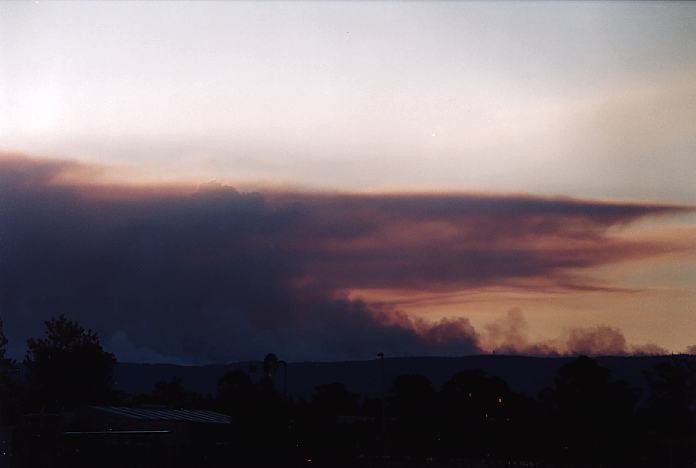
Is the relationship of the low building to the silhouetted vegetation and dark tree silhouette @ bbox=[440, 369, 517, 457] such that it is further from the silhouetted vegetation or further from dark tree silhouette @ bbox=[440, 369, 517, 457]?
dark tree silhouette @ bbox=[440, 369, 517, 457]

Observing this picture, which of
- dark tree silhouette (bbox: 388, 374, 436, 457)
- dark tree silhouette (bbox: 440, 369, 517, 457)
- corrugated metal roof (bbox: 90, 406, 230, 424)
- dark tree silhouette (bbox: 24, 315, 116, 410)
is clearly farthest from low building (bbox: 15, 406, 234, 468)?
dark tree silhouette (bbox: 24, 315, 116, 410)

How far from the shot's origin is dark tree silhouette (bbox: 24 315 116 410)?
446 feet

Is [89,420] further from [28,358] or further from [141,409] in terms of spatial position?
[28,358]

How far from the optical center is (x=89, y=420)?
73312 millimetres

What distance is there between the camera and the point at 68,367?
13862 cm

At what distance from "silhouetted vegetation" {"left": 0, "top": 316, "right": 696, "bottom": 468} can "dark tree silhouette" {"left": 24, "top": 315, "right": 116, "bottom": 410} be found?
0.15m

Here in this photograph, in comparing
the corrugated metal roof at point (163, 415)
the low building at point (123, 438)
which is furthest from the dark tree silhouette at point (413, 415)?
the low building at point (123, 438)

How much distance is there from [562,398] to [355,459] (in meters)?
74.2

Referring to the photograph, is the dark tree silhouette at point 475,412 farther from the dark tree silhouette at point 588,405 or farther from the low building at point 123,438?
the low building at point 123,438

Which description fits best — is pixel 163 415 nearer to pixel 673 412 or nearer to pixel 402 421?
pixel 402 421

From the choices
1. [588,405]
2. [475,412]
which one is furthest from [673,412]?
[475,412]

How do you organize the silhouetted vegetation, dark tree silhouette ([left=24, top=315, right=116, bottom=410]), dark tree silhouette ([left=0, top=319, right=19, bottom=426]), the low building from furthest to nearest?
dark tree silhouette ([left=24, top=315, right=116, bottom=410]), dark tree silhouette ([left=0, top=319, right=19, bottom=426]), the silhouetted vegetation, the low building

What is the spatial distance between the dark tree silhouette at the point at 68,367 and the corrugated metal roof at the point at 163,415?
51.6m

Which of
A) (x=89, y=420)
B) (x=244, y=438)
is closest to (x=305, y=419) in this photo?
(x=244, y=438)
